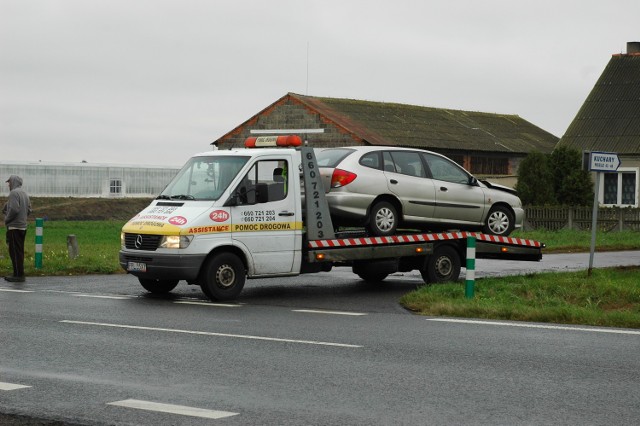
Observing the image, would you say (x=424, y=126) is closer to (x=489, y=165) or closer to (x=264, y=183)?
(x=489, y=165)

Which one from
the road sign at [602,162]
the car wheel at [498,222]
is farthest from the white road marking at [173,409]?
the car wheel at [498,222]

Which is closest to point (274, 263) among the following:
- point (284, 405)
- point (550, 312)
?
point (550, 312)

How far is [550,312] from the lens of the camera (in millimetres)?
14859

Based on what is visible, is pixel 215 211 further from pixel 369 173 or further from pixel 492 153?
pixel 492 153

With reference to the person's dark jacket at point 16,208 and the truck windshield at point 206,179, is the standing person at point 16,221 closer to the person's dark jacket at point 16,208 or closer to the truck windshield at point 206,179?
the person's dark jacket at point 16,208

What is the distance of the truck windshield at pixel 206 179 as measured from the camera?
680 inches

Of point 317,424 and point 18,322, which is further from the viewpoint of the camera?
point 18,322

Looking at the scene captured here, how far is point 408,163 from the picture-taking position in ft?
62.7

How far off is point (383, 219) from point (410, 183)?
0.84m

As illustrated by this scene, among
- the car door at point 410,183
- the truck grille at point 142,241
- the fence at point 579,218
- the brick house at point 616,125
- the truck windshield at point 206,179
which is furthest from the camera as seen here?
the brick house at point 616,125

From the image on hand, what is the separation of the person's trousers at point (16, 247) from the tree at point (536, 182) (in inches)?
1209

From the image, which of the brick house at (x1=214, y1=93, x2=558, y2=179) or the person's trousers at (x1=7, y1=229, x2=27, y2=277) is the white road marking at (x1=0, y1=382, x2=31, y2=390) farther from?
the brick house at (x1=214, y1=93, x2=558, y2=179)

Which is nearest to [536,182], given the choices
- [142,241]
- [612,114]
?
[612,114]

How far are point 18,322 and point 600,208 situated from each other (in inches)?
1403
